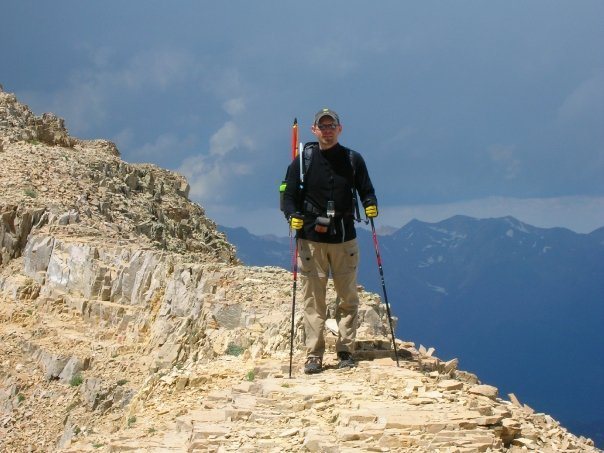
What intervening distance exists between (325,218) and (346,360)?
2375 mm

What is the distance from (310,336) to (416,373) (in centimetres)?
181

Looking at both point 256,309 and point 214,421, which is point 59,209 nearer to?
point 256,309

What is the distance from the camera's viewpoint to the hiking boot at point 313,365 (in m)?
11.7

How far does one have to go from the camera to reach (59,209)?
26.6 m

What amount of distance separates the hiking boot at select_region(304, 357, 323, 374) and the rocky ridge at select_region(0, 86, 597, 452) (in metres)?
0.20

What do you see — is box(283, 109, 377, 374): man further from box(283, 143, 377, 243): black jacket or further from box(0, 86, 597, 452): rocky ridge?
box(0, 86, 597, 452): rocky ridge

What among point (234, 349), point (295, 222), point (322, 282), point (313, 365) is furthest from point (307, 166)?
point (234, 349)

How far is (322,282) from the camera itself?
11914mm

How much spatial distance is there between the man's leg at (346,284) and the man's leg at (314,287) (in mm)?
190

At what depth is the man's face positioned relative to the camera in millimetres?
11633

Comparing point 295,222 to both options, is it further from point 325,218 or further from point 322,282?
point 322,282

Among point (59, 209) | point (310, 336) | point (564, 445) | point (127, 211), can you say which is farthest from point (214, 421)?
point (127, 211)

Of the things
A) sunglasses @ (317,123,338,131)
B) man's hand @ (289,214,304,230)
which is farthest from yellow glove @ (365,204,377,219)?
sunglasses @ (317,123,338,131)

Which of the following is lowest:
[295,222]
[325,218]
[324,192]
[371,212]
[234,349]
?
[234,349]
